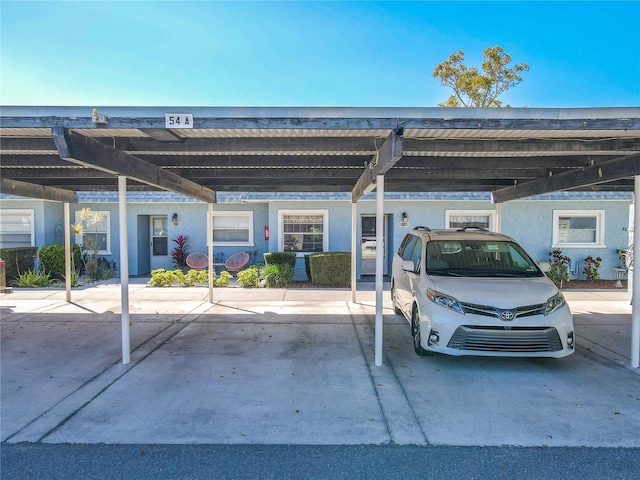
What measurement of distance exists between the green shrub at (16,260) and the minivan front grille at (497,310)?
13.5 meters

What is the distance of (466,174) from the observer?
26.0 ft

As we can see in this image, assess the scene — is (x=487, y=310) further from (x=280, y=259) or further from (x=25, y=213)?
(x=25, y=213)

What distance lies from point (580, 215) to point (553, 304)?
417 inches

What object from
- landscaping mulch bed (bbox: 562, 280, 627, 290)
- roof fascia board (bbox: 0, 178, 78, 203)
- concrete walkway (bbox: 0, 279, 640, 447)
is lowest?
concrete walkway (bbox: 0, 279, 640, 447)

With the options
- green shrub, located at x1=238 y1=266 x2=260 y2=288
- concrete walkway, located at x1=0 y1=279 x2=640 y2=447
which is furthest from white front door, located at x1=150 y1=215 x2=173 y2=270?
concrete walkway, located at x1=0 y1=279 x2=640 y2=447

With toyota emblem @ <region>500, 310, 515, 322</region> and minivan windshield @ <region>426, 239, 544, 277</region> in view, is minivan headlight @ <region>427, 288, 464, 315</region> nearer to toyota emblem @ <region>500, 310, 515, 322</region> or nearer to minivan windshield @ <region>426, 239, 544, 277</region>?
toyota emblem @ <region>500, 310, 515, 322</region>

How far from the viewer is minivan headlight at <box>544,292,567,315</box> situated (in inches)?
201

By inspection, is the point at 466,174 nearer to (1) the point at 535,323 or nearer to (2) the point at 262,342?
(1) the point at 535,323

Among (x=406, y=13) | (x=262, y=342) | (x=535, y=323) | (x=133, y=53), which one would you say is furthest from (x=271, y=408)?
(x=406, y=13)

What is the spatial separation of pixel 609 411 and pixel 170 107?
5.41m

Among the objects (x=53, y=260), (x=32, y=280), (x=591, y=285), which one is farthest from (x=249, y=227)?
(x=591, y=285)

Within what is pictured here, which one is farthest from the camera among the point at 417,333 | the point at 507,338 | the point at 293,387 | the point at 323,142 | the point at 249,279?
the point at 249,279

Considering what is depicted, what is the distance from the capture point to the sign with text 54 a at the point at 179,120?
4.46m

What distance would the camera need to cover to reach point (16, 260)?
1310 cm
